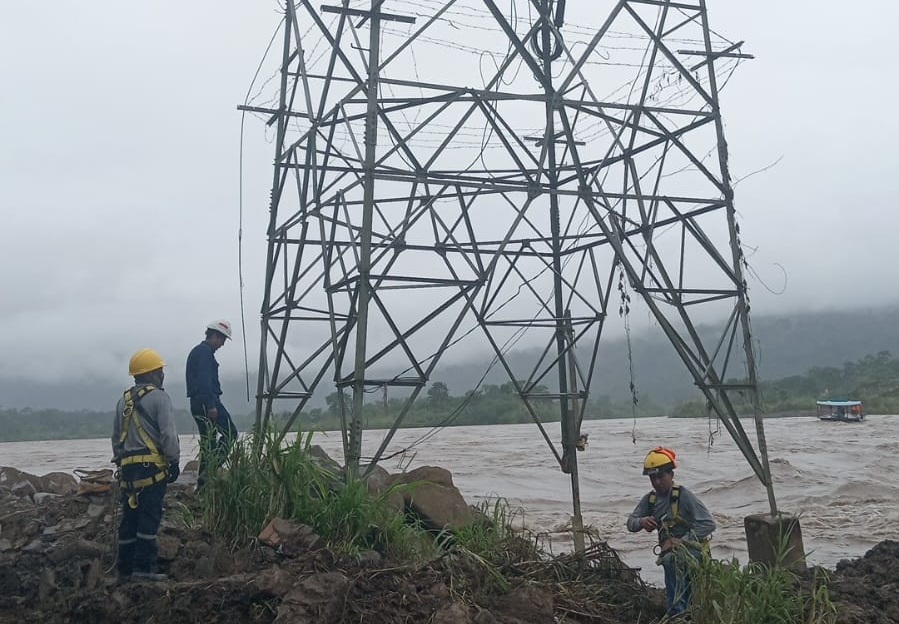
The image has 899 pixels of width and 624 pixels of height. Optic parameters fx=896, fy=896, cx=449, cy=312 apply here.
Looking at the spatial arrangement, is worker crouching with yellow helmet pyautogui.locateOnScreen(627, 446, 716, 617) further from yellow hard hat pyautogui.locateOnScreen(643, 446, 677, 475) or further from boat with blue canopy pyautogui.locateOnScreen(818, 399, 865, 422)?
boat with blue canopy pyautogui.locateOnScreen(818, 399, 865, 422)

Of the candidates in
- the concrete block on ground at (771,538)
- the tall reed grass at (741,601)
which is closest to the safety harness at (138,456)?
the tall reed grass at (741,601)

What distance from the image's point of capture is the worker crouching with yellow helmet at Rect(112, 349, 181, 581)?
23.5 feet

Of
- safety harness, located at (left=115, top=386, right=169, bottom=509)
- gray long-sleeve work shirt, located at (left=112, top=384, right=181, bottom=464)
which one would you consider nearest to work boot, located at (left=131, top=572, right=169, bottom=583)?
safety harness, located at (left=115, top=386, right=169, bottom=509)

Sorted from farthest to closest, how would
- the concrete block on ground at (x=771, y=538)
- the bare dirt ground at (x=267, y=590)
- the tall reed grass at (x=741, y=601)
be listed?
1. the concrete block on ground at (x=771, y=538)
2. the tall reed grass at (x=741, y=601)
3. the bare dirt ground at (x=267, y=590)

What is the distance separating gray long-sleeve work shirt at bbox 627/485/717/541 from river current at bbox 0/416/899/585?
5.02 feet

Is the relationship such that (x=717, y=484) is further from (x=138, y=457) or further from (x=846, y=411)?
(x=846, y=411)

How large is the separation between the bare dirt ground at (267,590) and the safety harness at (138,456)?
0.51 meters

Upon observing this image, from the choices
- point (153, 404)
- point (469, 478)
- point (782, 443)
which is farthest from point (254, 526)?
point (782, 443)

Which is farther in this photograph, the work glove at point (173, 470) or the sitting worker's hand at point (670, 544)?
the work glove at point (173, 470)

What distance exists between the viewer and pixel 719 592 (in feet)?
22.7

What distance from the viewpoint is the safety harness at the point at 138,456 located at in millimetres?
7165

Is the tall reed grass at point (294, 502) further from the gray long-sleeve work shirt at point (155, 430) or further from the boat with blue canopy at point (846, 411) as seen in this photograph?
the boat with blue canopy at point (846, 411)

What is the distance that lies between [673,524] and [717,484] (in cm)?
1924

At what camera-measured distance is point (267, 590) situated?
648cm
